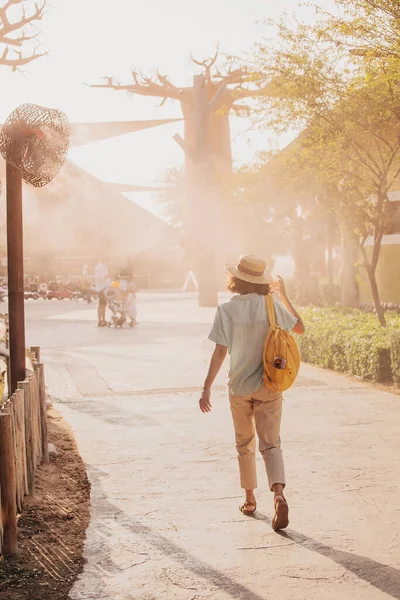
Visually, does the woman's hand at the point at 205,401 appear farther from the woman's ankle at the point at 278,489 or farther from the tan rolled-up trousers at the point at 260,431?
the woman's ankle at the point at 278,489

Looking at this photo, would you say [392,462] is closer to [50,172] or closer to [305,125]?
[50,172]

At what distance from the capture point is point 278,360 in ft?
16.0

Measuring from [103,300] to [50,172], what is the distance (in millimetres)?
15763

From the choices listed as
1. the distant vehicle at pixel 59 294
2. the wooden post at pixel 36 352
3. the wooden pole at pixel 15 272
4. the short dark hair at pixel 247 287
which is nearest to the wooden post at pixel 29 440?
the wooden pole at pixel 15 272

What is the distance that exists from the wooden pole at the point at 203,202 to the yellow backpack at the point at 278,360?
2594cm

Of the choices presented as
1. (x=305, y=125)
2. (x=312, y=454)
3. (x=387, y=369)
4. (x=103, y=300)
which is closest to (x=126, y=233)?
(x=103, y=300)

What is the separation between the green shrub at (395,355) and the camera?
10.5 meters

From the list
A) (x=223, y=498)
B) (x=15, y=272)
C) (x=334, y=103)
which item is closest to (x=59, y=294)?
(x=334, y=103)

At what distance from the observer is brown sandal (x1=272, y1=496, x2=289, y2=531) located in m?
4.77

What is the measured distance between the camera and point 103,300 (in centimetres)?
2180

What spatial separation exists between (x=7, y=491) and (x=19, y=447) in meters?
0.66

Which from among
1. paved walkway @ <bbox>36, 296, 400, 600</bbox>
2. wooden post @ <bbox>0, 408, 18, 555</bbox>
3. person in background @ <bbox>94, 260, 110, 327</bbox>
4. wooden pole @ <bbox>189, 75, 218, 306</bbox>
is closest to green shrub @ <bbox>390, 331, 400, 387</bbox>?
paved walkway @ <bbox>36, 296, 400, 600</bbox>

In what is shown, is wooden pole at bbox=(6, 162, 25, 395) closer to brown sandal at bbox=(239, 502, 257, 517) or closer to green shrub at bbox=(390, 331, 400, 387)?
brown sandal at bbox=(239, 502, 257, 517)

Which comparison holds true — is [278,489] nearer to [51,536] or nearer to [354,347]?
[51,536]
